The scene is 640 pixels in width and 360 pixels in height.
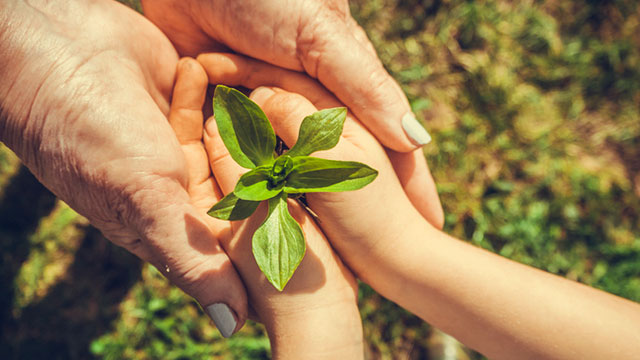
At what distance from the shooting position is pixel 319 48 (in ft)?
7.21

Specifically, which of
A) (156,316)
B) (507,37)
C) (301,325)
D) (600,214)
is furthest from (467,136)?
(156,316)

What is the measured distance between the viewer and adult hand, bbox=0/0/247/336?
1.89 meters

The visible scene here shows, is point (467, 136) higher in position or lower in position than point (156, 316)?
higher

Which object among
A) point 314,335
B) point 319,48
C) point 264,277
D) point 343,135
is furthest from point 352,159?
point 314,335

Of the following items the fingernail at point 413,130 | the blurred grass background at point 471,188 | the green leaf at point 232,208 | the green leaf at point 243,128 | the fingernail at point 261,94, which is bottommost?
the blurred grass background at point 471,188

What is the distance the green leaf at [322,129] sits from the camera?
66.7 inches

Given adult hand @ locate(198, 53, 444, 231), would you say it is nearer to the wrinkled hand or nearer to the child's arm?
the child's arm

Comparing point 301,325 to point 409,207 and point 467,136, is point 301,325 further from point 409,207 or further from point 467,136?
point 467,136

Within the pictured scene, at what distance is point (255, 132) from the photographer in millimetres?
1736

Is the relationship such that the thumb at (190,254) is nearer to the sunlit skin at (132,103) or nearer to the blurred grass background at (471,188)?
the sunlit skin at (132,103)

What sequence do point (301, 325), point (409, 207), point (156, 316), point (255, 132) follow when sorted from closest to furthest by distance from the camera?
point (255, 132) → point (301, 325) → point (409, 207) → point (156, 316)

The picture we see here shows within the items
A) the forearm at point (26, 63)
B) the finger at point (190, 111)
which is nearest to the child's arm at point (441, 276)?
the finger at point (190, 111)

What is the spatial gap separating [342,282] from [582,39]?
2856mm

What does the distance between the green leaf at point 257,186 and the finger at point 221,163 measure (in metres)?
0.41
